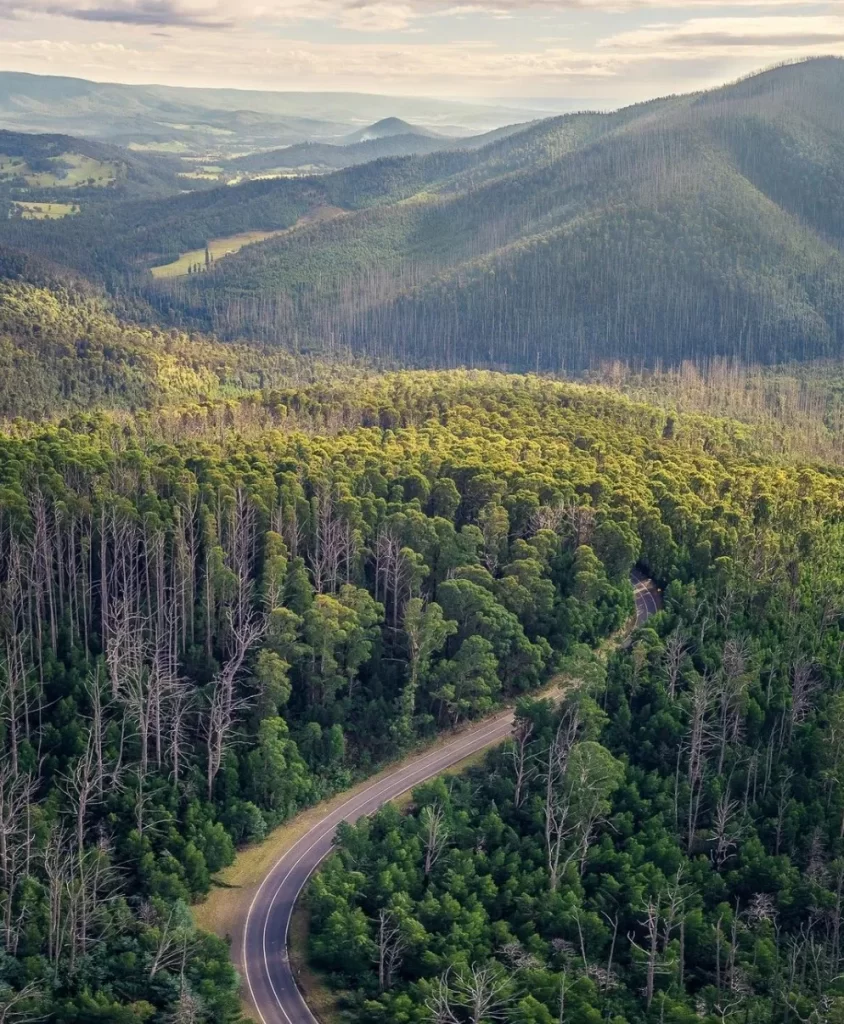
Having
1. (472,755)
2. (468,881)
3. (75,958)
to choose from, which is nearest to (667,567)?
(472,755)

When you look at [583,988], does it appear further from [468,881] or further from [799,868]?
[799,868]

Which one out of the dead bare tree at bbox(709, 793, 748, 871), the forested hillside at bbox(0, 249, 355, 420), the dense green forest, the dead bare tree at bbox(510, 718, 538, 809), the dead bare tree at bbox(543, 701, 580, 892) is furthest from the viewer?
the forested hillside at bbox(0, 249, 355, 420)

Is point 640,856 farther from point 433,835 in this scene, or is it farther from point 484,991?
point 484,991

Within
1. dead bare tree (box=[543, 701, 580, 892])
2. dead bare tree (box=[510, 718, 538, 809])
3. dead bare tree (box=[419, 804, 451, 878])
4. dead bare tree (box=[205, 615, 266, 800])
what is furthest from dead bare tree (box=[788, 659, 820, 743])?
dead bare tree (box=[205, 615, 266, 800])

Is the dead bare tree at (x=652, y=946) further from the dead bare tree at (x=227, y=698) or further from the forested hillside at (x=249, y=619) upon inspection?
the dead bare tree at (x=227, y=698)

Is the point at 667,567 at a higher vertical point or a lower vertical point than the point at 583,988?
higher

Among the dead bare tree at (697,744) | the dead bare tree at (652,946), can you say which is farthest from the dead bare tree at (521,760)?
the dead bare tree at (652,946)

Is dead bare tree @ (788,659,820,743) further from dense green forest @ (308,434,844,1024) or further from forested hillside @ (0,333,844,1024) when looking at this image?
forested hillside @ (0,333,844,1024)
